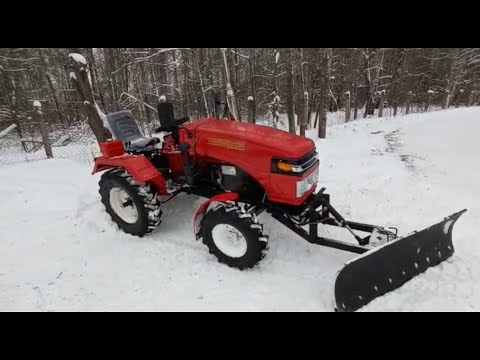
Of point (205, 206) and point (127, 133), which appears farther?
point (127, 133)


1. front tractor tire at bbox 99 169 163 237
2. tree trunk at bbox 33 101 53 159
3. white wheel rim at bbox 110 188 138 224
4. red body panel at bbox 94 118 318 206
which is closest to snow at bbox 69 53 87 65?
tree trunk at bbox 33 101 53 159

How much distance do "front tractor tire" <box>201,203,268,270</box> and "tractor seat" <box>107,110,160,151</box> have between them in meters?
1.56

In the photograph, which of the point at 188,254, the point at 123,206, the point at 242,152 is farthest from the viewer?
the point at 123,206

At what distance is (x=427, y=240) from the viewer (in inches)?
118

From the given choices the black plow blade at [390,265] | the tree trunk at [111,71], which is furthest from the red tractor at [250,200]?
the tree trunk at [111,71]

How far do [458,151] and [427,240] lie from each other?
4.54m

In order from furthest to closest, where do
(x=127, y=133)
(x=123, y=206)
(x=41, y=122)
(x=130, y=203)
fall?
1. (x=41, y=122)
2. (x=127, y=133)
3. (x=123, y=206)
4. (x=130, y=203)

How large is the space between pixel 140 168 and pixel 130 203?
51 cm

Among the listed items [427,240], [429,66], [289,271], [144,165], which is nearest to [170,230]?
[144,165]

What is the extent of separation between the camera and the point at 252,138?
3.17m

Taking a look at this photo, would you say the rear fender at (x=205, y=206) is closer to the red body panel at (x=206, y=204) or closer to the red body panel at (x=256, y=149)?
the red body panel at (x=206, y=204)

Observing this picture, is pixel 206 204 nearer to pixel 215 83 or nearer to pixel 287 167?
pixel 287 167

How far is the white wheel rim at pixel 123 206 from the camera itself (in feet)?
12.9

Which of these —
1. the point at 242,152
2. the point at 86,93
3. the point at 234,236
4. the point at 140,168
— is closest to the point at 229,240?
the point at 234,236
